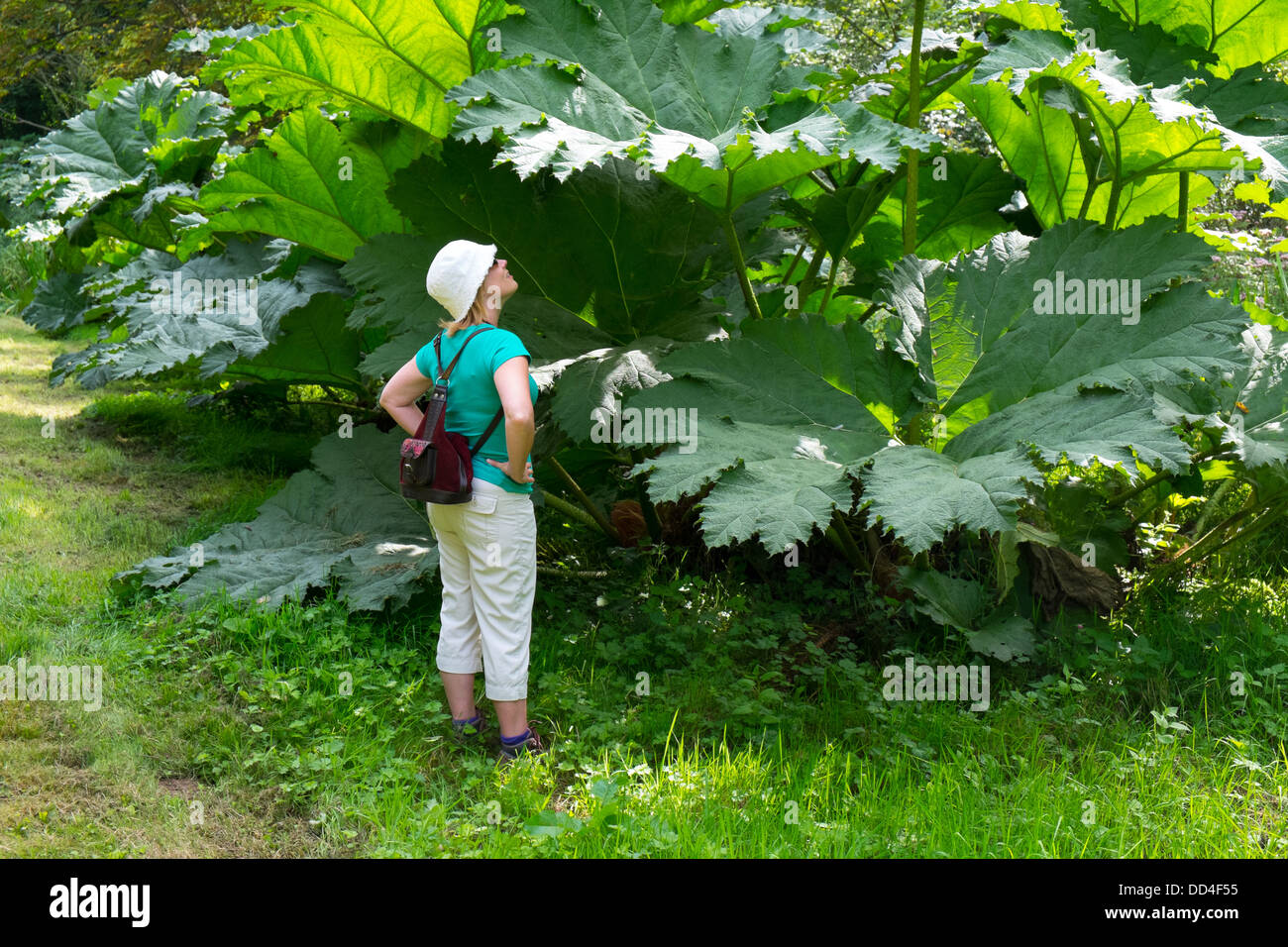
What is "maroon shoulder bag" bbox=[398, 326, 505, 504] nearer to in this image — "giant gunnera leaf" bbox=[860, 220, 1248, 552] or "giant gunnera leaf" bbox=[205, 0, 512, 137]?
"giant gunnera leaf" bbox=[860, 220, 1248, 552]

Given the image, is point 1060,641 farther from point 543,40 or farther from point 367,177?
point 367,177

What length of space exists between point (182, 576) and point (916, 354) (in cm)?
253

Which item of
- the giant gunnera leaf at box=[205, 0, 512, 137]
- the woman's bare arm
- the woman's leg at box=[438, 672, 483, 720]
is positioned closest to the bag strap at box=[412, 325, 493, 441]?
the woman's bare arm

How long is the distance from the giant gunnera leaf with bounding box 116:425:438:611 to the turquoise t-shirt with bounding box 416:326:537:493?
74 centimetres

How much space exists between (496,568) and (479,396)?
46 cm

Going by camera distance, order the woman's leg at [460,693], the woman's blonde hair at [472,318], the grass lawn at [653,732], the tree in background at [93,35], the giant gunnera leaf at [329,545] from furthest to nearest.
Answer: the tree in background at [93,35] < the giant gunnera leaf at [329,545] < the woman's leg at [460,693] < the woman's blonde hair at [472,318] < the grass lawn at [653,732]

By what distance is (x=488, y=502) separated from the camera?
291 centimetres

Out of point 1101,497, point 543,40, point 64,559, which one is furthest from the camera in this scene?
point 64,559

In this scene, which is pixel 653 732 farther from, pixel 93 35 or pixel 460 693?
pixel 93 35

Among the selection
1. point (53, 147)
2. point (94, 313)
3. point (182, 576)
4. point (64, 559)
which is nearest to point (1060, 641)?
point (182, 576)

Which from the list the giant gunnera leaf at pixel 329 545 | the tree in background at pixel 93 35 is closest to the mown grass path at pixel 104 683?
the giant gunnera leaf at pixel 329 545

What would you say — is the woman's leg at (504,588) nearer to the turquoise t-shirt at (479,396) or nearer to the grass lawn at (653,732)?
the turquoise t-shirt at (479,396)

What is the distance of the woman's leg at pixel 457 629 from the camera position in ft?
10.0

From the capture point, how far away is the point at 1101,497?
3701 mm
